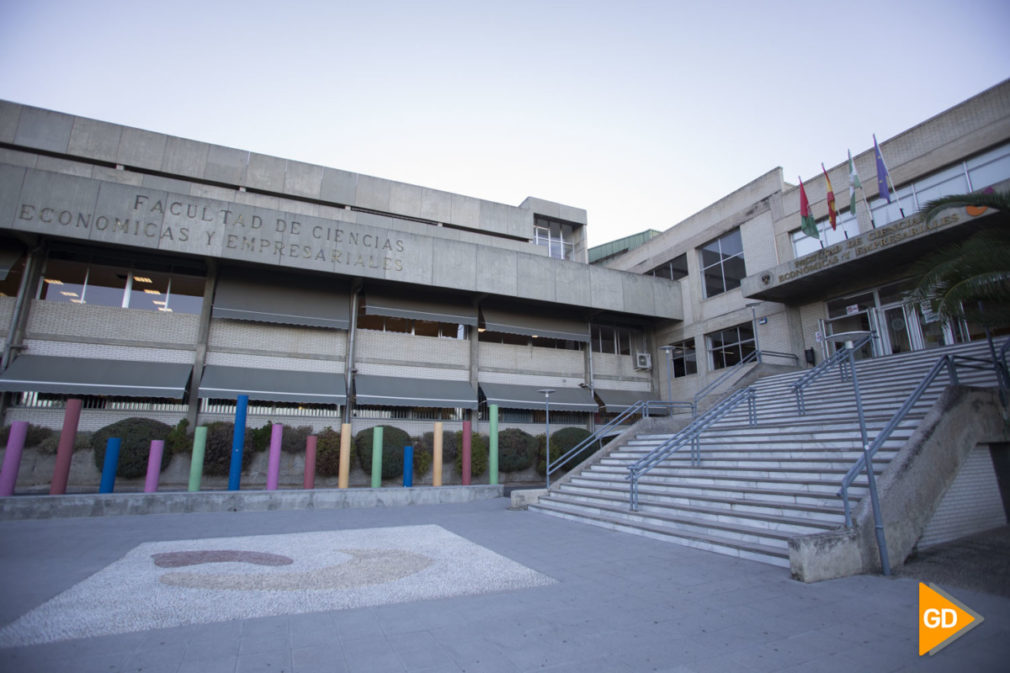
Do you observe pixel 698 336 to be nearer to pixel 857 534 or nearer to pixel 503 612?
pixel 857 534

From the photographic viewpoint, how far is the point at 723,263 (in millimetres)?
22094

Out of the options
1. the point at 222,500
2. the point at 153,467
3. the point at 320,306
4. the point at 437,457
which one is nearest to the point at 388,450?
the point at 437,457

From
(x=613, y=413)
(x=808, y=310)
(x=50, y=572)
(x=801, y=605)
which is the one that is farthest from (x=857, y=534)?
(x=613, y=413)

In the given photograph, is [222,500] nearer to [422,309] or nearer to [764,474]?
[422,309]

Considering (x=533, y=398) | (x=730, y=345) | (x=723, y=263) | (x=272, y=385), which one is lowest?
(x=533, y=398)

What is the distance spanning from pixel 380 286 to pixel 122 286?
8615 millimetres

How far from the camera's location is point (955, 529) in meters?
7.10

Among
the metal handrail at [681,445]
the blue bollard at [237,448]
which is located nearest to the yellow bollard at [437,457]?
the blue bollard at [237,448]

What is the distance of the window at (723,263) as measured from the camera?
21.4 metres

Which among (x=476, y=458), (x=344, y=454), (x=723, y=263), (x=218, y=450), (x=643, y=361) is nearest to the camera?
(x=344, y=454)

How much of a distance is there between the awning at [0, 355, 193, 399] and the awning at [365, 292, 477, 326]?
21.9 ft

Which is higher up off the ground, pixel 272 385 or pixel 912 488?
pixel 272 385

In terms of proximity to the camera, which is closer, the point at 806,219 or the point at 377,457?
the point at 377,457

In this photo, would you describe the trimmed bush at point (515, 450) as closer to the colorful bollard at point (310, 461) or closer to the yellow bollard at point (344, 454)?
the yellow bollard at point (344, 454)
